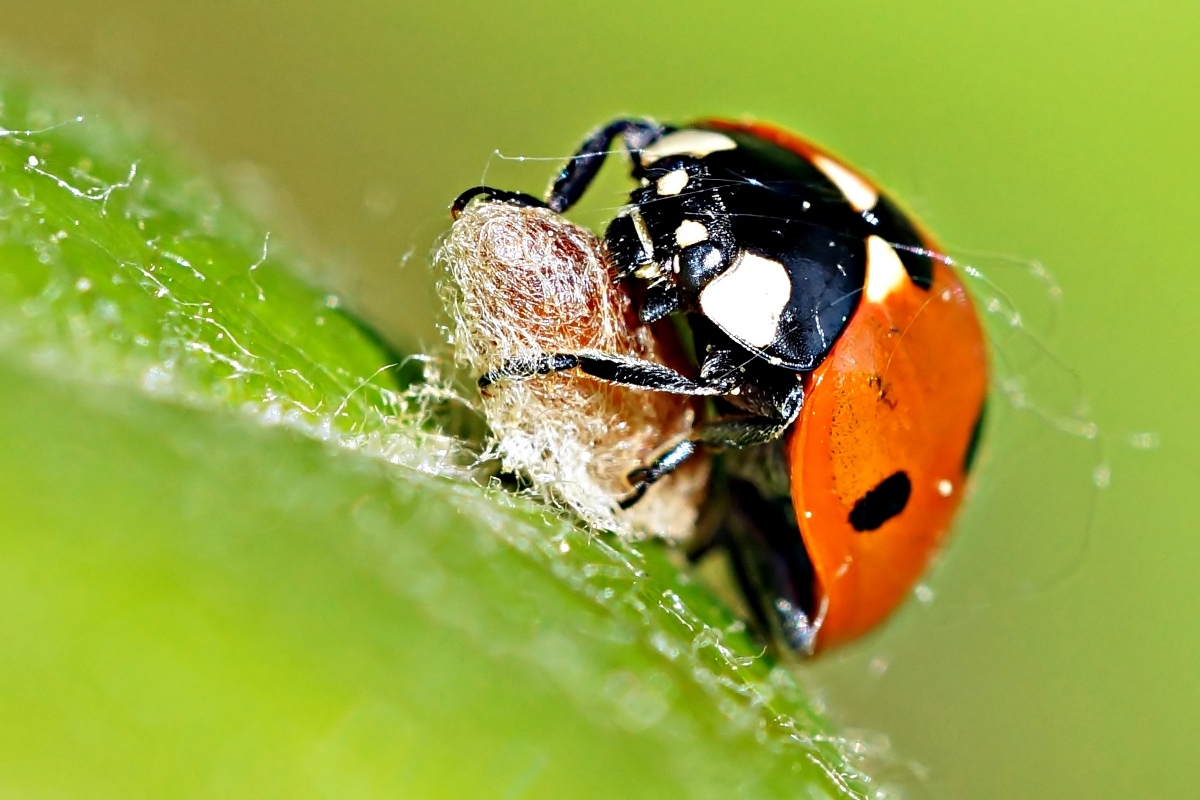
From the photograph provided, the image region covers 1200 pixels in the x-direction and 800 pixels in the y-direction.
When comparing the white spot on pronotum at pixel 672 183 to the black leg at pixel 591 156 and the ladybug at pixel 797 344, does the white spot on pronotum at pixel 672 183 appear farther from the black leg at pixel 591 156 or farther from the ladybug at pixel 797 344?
the black leg at pixel 591 156

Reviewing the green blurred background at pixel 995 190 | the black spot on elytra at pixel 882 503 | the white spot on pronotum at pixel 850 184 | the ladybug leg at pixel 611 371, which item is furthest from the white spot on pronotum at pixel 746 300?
the green blurred background at pixel 995 190

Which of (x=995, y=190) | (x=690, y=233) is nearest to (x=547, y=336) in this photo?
(x=690, y=233)

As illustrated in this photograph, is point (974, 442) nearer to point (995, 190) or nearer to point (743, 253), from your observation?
point (743, 253)

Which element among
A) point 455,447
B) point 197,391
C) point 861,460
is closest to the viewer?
point 197,391

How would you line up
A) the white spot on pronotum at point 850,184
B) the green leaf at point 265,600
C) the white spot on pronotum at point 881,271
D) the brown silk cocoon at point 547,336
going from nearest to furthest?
the green leaf at point 265,600 → the brown silk cocoon at point 547,336 → the white spot on pronotum at point 881,271 → the white spot on pronotum at point 850,184

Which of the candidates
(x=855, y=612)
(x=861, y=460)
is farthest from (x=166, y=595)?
(x=855, y=612)

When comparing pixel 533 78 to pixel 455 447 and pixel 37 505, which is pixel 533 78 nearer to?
pixel 455 447

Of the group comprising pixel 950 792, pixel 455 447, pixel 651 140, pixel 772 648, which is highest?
pixel 651 140
